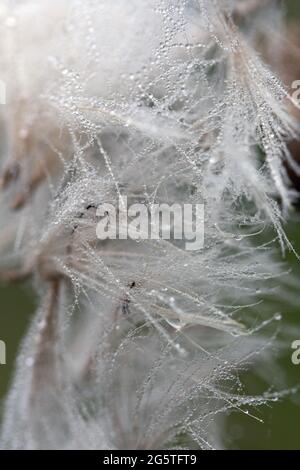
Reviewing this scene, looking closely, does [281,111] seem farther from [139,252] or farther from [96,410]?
[96,410]
